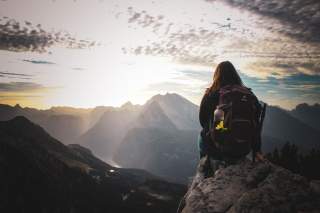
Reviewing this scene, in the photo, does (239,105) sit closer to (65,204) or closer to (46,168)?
(65,204)

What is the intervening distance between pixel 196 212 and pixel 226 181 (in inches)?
45.5

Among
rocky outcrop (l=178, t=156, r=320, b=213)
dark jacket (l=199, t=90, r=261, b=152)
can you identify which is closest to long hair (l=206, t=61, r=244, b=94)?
dark jacket (l=199, t=90, r=261, b=152)

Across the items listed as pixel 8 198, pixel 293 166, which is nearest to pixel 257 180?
pixel 293 166

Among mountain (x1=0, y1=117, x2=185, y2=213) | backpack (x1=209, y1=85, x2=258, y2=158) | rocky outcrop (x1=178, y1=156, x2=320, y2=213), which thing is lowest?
mountain (x1=0, y1=117, x2=185, y2=213)

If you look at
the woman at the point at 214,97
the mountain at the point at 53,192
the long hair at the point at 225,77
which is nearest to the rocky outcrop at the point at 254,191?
the woman at the point at 214,97

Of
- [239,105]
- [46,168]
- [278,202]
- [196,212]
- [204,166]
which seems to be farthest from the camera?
[46,168]

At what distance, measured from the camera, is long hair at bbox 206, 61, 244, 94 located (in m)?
8.15

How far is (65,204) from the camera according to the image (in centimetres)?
14125

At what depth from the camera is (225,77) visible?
8219mm

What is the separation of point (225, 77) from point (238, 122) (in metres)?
1.69

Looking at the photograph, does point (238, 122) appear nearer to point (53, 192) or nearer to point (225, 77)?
point (225, 77)

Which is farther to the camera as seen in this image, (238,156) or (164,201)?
(164,201)

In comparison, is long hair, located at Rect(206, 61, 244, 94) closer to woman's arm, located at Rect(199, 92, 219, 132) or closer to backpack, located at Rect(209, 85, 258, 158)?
woman's arm, located at Rect(199, 92, 219, 132)

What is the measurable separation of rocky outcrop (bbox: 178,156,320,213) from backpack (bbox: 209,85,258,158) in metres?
0.48
